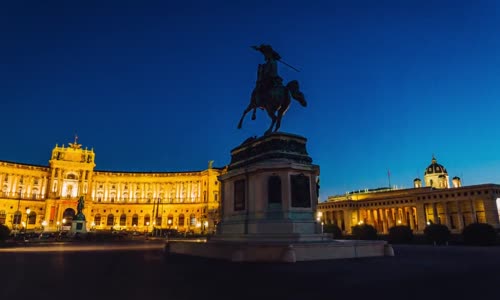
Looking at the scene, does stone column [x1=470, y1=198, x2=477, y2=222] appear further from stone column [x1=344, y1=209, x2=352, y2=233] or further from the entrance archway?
the entrance archway

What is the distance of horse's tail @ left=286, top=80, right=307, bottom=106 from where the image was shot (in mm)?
19234

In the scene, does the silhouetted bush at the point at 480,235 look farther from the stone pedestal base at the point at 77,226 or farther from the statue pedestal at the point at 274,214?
the stone pedestal base at the point at 77,226

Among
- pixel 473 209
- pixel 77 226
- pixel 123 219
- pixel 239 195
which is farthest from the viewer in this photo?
pixel 123 219

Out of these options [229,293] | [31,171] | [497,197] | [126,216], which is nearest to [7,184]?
[31,171]

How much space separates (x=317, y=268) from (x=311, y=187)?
636 cm

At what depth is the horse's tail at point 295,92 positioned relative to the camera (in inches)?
757

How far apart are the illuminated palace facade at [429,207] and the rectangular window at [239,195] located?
6929 cm

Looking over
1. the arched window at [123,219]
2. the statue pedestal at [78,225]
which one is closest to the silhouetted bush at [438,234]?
the statue pedestal at [78,225]

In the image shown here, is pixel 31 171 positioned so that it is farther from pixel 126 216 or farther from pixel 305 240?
pixel 305 240

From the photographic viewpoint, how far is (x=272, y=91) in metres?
19.0

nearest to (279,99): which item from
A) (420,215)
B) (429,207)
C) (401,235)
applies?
(401,235)

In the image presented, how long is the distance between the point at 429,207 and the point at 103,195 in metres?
109

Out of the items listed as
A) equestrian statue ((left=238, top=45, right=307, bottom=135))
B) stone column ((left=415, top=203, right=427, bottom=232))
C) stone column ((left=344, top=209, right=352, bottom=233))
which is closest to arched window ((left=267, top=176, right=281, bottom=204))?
equestrian statue ((left=238, top=45, right=307, bottom=135))

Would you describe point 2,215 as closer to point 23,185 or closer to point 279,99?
A: point 23,185
